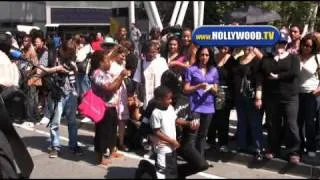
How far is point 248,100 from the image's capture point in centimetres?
658

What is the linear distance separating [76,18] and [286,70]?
2920 centimetres

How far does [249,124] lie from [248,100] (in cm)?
36

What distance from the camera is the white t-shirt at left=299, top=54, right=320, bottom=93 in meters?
6.44

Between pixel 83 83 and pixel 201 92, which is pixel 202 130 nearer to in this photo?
pixel 201 92

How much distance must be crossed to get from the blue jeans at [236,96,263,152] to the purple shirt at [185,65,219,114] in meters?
0.48

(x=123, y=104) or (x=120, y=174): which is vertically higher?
(x=120, y=174)

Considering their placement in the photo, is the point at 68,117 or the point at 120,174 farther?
the point at 68,117

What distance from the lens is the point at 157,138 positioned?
4.78 metres

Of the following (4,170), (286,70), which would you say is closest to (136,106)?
(286,70)

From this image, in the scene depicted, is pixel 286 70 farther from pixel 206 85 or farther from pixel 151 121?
pixel 151 121

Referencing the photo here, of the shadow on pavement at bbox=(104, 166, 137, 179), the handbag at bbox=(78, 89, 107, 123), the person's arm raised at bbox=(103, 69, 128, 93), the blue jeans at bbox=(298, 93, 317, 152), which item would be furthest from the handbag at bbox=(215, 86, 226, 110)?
the shadow on pavement at bbox=(104, 166, 137, 179)

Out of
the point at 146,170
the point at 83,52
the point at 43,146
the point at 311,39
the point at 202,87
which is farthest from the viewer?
the point at 83,52

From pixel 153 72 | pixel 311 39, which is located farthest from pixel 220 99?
pixel 311 39

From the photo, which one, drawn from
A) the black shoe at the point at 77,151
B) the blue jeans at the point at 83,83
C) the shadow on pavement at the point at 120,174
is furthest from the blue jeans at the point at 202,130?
the shadow on pavement at the point at 120,174
